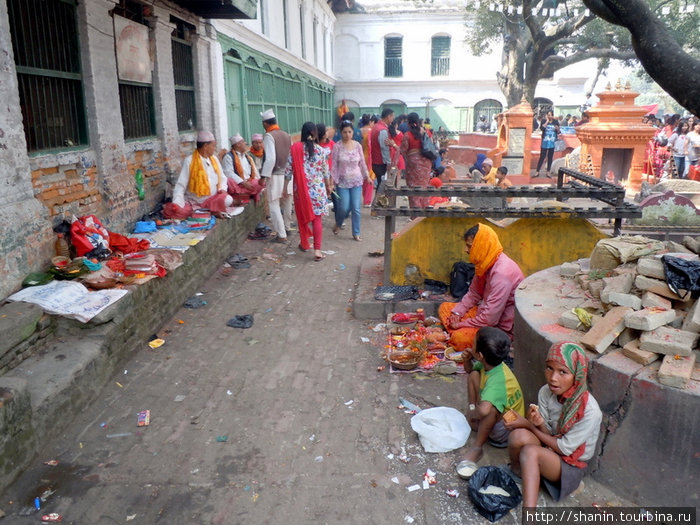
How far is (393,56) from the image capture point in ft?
107

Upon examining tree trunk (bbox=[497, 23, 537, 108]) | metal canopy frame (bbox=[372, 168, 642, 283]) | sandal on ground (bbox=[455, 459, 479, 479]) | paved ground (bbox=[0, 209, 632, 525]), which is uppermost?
tree trunk (bbox=[497, 23, 537, 108])

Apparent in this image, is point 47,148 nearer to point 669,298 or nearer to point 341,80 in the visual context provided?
point 669,298

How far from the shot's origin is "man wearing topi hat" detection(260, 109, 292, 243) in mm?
7953

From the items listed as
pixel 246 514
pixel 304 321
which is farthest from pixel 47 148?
pixel 246 514

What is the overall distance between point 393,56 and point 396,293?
2976 centimetres

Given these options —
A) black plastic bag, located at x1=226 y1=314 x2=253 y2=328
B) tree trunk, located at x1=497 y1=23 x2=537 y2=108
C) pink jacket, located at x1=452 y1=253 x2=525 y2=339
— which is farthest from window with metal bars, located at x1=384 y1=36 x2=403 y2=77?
pink jacket, located at x1=452 y1=253 x2=525 y2=339

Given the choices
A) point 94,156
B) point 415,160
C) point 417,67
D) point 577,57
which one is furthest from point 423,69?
point 94,156

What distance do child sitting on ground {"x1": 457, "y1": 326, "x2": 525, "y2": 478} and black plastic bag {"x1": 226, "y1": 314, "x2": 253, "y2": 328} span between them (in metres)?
2.71

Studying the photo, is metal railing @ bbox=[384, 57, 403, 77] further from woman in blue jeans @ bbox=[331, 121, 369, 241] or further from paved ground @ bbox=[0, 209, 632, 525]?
paved ground @ bbox=[0, 209, 632, 525]

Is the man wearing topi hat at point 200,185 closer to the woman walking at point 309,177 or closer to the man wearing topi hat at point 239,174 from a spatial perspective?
the man wearing topi hat at point 239,174

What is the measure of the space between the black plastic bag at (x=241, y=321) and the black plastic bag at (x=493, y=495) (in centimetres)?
303

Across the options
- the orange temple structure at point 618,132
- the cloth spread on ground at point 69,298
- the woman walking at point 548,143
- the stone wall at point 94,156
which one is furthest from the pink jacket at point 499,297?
the woman walking at point 548,143

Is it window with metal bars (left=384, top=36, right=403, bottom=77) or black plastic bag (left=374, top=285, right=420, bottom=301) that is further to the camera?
window with metal bars (left=384, top=36, right=403, bottom=77)

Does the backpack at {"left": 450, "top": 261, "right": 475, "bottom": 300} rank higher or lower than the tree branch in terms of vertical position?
lower
